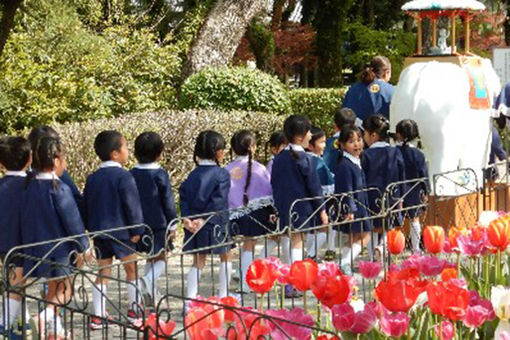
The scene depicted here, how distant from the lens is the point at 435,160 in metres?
8.62

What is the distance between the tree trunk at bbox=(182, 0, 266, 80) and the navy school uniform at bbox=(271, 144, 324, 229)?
310 inches

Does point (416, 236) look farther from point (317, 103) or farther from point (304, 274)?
point (317, 103)

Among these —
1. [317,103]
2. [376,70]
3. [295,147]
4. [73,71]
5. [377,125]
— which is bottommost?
[295,147]

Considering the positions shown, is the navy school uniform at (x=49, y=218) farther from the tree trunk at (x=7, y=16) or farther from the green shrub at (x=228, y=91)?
the green shrub at (x=228, y=91)

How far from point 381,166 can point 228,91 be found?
18.0 feet

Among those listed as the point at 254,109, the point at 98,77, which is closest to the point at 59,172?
the point at 254,109

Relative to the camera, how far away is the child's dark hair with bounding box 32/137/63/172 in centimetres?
586

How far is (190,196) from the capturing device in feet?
22.0

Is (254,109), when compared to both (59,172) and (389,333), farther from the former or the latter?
(389,333)

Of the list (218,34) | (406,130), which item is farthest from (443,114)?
(218,34)

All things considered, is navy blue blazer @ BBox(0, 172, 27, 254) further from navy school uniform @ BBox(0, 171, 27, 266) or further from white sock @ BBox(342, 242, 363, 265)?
white sock @ BBox(342, 242, 363, 265)

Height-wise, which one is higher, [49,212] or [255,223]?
[49,212]

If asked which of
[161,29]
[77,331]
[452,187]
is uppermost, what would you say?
[161,29]

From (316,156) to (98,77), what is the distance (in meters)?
7.01
